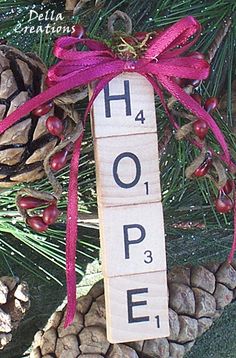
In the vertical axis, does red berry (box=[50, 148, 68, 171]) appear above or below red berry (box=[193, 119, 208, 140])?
below

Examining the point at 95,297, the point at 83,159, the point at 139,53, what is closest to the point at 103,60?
the point at 139,53

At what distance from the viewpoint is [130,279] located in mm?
448

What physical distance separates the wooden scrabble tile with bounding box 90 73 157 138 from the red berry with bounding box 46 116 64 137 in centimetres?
2

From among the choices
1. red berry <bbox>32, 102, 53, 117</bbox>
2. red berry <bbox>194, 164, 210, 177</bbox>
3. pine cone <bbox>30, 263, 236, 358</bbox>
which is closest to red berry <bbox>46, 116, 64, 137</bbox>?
Answer: red berry <bbox>32, 102, 53, 117</bbox>

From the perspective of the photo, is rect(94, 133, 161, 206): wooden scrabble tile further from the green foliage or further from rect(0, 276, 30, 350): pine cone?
rect(0, 276, 30, 350): pine cone

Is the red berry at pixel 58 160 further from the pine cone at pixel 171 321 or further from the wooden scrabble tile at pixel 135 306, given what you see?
the pine cone at pixel 171 321

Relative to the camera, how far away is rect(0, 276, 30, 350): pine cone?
604 millimetres

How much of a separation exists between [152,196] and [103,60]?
0.10 meters

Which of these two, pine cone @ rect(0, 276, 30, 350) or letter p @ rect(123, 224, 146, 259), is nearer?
letter p @ rect(123, 224, 146, 259)

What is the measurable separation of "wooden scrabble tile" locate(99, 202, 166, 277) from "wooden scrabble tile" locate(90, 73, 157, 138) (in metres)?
0.06

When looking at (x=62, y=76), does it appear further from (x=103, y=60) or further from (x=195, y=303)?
(x=195, y=303)

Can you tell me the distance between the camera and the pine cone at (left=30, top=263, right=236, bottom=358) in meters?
0.57

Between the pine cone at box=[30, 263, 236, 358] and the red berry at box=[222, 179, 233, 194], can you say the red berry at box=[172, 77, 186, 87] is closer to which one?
the red berry at box=[222, 179, 233, 194]

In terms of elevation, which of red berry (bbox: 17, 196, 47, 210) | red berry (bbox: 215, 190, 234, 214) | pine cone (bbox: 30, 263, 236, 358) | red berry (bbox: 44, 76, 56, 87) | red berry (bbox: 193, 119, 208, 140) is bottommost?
pine cone (bbox: 30, 263, 236, 358)
